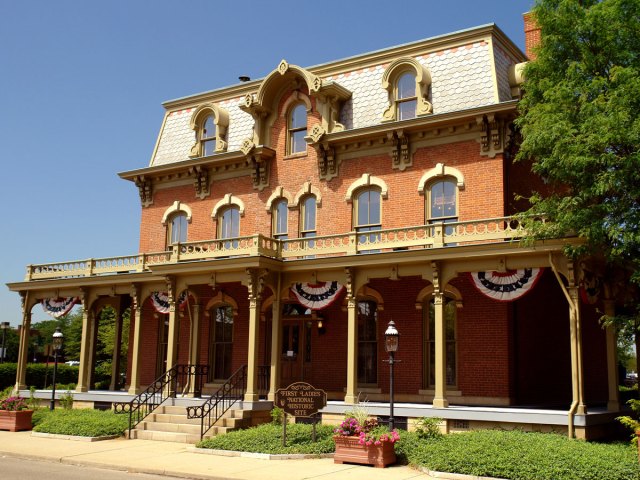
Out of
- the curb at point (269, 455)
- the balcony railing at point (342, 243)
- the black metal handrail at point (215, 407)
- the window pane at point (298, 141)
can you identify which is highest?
the window pane at point (298, 141)

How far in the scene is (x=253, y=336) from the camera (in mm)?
21031

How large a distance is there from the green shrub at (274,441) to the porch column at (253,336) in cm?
224

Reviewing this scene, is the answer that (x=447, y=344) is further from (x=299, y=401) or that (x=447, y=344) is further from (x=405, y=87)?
(x=405, y=87)

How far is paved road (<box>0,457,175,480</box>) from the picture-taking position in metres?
13.7

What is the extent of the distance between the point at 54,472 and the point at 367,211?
42.6 ft

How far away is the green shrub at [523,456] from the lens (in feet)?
41.2

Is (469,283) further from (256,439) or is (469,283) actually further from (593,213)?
(256,439)

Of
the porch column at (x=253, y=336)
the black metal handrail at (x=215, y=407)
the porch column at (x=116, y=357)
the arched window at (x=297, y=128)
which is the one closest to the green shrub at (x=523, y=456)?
the black metal handrail at (x=215, y=407)

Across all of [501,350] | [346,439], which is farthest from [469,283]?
[346,439]

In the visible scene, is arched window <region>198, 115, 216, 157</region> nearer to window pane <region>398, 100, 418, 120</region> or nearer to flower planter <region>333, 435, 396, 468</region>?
window pane <region>398, 100, 418, 120</region>

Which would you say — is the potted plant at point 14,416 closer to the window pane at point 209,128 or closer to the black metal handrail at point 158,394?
the black metal handrail at point 158,394

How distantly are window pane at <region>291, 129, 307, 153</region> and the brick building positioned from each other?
0.06m

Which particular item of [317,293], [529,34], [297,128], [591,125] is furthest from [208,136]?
[591,125]

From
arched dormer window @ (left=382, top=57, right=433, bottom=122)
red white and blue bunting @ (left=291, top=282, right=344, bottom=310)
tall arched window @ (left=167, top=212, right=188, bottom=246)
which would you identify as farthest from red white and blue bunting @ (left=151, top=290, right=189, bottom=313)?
arched dormer window @ (left=382, top=57, right=433, bottom=122)
